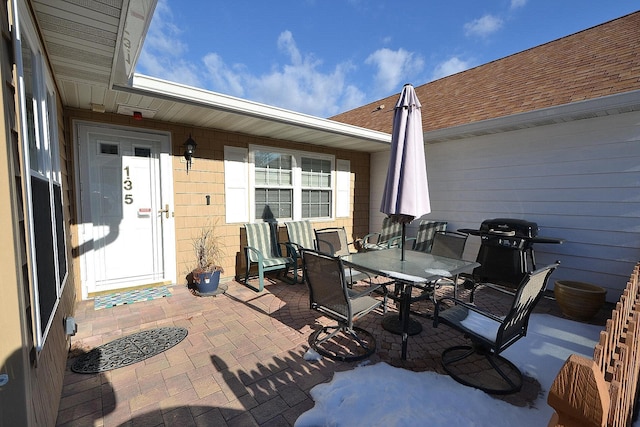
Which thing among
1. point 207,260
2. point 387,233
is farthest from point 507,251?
point 207,260

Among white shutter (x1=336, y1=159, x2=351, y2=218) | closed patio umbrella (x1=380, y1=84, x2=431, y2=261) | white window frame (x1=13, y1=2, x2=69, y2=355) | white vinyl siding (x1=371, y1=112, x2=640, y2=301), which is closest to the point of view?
white window frame (x1=13, y1=2, x2=69, y2=355)

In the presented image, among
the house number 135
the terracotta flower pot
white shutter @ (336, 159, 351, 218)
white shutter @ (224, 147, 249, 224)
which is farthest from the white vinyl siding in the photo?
the house number 135

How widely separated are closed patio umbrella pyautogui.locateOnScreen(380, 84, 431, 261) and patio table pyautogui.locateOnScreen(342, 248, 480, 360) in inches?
20.6

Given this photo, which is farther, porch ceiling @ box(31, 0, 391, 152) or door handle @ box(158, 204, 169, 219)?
door handle @ box(158, 204, 169, 219)

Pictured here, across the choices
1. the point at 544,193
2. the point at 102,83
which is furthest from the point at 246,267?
the point at 544,193

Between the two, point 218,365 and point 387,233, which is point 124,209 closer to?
point 218,365

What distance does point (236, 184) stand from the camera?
4.70 meters

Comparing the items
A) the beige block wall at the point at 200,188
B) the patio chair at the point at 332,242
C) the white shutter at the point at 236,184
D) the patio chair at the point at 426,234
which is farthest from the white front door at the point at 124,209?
the patio chair at the point at 426,234

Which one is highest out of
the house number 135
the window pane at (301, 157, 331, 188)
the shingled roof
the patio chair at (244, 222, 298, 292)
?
the shingled roof

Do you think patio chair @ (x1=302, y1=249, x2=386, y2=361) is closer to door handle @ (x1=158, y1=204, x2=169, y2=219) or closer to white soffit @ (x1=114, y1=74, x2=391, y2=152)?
white soffit @ (x1=114, y1=74, x2=391, y2=152)

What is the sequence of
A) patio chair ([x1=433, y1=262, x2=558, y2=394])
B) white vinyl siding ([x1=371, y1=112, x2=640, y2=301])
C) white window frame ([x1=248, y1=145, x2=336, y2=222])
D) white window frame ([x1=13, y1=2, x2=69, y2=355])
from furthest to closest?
white window frame ([x1=248, y1=145, x2=336, y2=222]) < white vinyl siding ([x1=371, y1=112, x2=640, y2=301]) < patio chair ([x1=433, y1=262, x2=558, y2=394]) < white window frame ([x1=13, y1=2, x2=69, y2=355])

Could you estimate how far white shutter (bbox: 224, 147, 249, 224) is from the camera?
4605mm

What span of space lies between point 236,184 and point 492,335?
13.2ft

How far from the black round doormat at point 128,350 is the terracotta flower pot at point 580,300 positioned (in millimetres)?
4510
